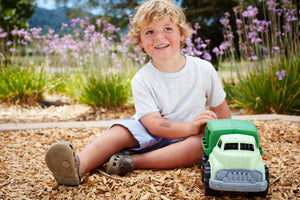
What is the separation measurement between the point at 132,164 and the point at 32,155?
901 mm

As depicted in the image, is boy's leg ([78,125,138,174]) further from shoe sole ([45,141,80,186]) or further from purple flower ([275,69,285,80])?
purple flower ([275,69,285,80])

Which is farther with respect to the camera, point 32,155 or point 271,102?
point 271,102

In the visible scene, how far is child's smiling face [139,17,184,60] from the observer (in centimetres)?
192

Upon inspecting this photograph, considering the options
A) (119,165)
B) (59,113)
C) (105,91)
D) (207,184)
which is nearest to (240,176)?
(207,184)

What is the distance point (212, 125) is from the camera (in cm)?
149

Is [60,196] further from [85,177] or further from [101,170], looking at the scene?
[101,170]

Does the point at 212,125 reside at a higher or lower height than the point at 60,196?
higher

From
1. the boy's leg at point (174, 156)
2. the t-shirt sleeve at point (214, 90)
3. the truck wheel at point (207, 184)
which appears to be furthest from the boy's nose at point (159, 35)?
the truck wheel at point (207, 184)

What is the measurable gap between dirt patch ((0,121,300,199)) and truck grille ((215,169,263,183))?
0.18 meters

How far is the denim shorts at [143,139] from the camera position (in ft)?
6.37

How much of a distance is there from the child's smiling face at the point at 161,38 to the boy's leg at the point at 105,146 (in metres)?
0.57

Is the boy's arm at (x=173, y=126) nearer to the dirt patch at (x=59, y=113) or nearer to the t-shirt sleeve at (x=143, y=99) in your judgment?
the t-shirt sleeve at (x=143, y=99)

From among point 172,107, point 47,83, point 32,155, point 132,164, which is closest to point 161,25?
point 172,107

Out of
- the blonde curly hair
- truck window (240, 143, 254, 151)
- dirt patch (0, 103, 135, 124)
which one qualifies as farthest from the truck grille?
dirt patch (0, 103, 135, 124)
